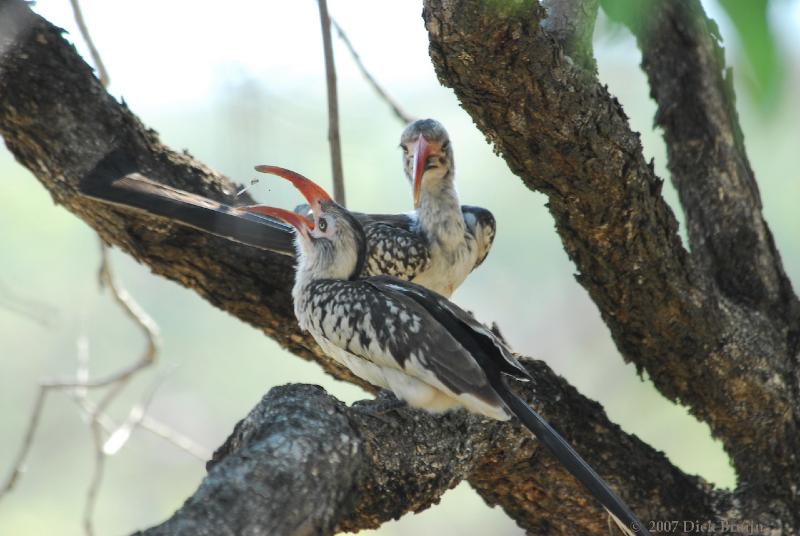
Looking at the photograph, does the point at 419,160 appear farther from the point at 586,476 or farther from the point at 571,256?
the point at 586,476

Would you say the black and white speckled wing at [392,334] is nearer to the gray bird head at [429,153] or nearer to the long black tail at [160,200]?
the long black tail at [160,200]

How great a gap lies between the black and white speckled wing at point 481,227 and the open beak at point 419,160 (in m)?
0.30

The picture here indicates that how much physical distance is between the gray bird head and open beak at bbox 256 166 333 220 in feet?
2.00

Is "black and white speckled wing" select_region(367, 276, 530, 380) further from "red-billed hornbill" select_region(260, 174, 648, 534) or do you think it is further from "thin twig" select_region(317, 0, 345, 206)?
"thin twig" select_region(317, 0, 345, 206)

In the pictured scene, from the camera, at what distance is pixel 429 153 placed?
179 inches

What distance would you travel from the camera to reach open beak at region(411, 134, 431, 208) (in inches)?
173

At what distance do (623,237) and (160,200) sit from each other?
5.33 feet

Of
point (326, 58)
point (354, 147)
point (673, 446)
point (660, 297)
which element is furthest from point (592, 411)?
point (354, 147)

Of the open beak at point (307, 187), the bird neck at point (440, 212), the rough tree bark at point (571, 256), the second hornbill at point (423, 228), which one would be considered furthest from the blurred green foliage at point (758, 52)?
the bird neck at point (440, 212)

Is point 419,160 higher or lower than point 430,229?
higher

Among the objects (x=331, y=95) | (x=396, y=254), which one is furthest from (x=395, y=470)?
(x=331, y=95)

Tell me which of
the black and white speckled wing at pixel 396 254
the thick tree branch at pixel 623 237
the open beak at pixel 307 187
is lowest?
the thick tree branch at pixel 623 237

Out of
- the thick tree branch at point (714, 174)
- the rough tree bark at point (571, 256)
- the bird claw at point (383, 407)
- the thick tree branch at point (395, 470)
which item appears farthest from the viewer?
the thick tree branch at point (714, 174)

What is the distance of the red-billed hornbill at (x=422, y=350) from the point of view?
2.96 metres
